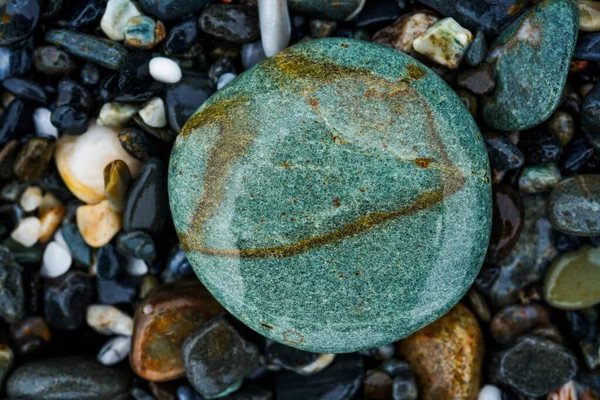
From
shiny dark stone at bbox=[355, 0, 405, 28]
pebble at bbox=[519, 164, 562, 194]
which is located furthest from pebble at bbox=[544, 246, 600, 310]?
shiny dark stone at bbox=[355, 0, 405, 28]

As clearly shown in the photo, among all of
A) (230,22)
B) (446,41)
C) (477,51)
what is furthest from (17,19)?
(477,51)

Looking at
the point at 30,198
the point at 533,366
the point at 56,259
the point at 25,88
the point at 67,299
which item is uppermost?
the point at 25,88

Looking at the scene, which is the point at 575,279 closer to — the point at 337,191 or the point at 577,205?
the point at 577,205

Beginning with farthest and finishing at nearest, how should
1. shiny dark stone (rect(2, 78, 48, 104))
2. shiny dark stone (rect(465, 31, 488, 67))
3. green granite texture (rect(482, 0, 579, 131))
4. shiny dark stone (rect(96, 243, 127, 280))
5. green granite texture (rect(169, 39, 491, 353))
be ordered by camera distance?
shiny dark stone (rect(96, 243, 127, 280)) → shiny dark stone (rect(2, 78, 48, 104)) → shiny dark stone (rect(465, 31, 488, 67)) → green granite texture (rect(482, 0, 579, 131)) → green granite texture (rect(169, 39, 491, 353))

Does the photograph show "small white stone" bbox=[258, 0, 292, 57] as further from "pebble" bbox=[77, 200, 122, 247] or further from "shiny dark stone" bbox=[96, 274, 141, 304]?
"shiny dark stone" bbox=[96, 274, 141, 304]

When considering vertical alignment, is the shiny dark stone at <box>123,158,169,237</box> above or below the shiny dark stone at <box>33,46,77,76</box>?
below

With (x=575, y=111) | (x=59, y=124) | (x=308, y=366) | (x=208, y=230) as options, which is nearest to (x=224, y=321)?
(x=308, y=366)
